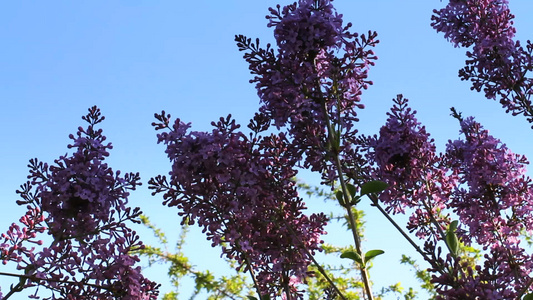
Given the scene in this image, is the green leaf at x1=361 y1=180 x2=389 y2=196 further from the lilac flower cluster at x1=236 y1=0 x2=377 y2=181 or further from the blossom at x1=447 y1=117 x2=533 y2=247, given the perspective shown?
the blossom at x1=447 y1=117 x2=533 y2=247

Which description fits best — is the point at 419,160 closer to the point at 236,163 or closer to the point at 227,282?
the point at 236,163

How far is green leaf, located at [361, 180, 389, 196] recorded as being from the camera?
4473 millimetres

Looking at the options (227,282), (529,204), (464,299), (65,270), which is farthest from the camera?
(227,282)

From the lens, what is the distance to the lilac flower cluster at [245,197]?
5.07 metres

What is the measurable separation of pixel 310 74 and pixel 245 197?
4.22 ft

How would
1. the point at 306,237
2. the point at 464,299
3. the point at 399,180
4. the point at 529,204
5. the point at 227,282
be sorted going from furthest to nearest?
the point at 227,282
the point at 529,204
the point at 399,180
the point at 306,237
the point at 464,299

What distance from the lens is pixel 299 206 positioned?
5.49 m

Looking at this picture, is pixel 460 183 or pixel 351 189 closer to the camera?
pixel 351 189

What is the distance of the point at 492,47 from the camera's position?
22.3ft

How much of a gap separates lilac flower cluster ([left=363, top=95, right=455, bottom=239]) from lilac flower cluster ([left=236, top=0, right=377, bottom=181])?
86 cm

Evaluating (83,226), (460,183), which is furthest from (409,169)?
(83,226)

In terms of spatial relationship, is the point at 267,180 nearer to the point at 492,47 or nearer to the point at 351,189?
the point at 351,189

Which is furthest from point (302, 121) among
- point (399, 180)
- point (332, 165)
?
point (399, 180)

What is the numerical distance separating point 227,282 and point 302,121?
23.8ft
